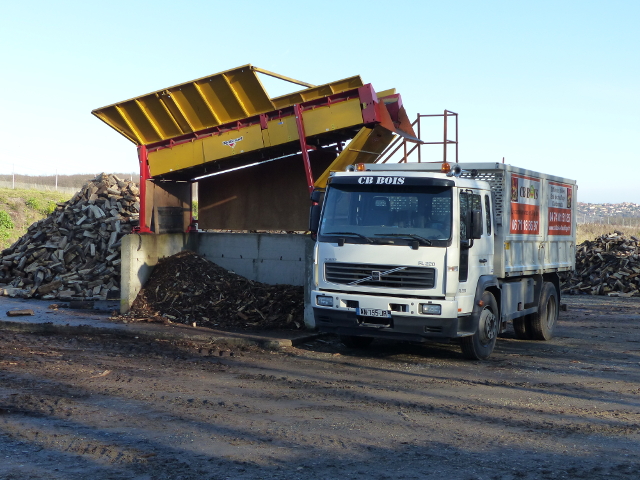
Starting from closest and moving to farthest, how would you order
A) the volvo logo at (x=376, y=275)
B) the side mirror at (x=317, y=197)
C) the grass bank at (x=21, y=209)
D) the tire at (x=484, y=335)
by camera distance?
1. the volvo logo at (x=376, y=275)
2. the tire at (x=484, y=335)
3. the side mirror at (x=317, y=197)
4. the grass bank at (x=21, y=209)

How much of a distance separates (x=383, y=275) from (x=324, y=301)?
1026 millimetres

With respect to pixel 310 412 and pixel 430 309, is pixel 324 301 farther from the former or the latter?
pixel 310 412

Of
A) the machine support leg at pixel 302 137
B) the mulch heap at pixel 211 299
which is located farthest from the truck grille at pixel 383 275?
the machine support leg at pixel 302 137

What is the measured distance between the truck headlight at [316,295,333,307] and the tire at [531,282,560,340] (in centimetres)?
487

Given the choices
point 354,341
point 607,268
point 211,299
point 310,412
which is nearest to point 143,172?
point 211,299

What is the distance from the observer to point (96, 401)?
777 centimetres

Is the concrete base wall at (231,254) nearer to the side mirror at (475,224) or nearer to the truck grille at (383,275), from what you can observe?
the truck grille at (383,275)

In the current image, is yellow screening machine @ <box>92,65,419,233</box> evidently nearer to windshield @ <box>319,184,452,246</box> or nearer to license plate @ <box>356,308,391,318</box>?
windshield @ <box>319,184,452,246</box>

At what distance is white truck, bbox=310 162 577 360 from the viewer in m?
10.1

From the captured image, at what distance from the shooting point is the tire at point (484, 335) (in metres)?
10.8

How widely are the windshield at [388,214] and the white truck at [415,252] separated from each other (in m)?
0.01

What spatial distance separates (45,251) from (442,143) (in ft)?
35.8

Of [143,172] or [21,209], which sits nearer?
[143,172]

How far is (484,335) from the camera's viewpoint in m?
11.0
